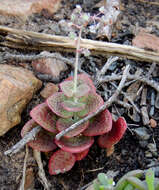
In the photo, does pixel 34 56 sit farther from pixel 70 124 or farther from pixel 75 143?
pixel 75 143

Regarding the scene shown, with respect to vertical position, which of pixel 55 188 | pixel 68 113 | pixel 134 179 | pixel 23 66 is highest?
pixel 23 66

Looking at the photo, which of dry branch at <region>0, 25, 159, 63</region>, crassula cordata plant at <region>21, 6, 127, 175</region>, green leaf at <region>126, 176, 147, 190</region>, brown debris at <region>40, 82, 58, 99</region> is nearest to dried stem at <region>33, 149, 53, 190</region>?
crassula cordata plant at <region>21, 6, 127, 175</region>

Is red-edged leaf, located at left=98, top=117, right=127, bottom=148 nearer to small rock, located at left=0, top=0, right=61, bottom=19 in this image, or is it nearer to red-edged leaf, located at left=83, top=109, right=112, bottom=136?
red-edged leaf, located at left=83, top=109, right=112, bottom=136

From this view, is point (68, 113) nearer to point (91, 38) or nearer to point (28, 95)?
point (28, 95)

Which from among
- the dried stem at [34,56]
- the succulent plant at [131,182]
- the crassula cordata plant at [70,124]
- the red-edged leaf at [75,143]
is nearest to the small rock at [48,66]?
the dried stem at [34,56]

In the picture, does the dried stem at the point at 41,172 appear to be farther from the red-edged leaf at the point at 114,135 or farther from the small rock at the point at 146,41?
the small rock at the point at 146,41

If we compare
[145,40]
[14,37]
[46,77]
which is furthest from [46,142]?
[145,40]
